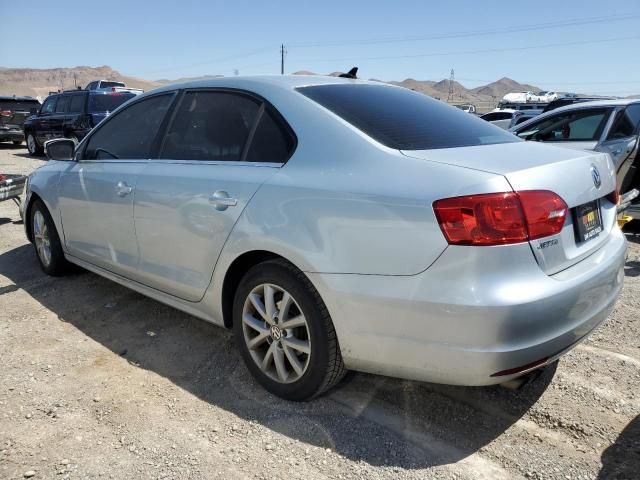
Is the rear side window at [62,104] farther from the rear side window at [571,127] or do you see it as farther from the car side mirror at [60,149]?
the rear side window at [571,127]

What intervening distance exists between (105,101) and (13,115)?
615 cm

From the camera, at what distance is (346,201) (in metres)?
2.25

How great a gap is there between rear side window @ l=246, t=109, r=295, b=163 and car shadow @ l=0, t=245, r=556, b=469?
1265mm

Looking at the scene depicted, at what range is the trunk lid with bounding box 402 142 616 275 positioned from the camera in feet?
6.82

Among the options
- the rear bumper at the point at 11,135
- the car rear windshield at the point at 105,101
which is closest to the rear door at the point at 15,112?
the rear bumper at the point at 11,135

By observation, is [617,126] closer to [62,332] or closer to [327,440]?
[327,440]

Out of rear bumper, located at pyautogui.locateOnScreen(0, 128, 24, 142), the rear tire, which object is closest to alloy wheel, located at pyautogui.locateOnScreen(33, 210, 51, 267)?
the rear tire

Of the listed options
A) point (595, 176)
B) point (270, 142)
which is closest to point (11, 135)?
point (270, 142)

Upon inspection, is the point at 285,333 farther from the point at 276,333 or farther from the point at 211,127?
the point at 211,127

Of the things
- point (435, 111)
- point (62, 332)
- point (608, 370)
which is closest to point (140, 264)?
Result: point (62, 332)

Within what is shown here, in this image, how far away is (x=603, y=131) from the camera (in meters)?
6.68

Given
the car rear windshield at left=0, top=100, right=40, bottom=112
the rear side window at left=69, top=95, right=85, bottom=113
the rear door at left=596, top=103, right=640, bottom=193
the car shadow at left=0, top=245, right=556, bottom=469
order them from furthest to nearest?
the car rear windshield at left=0, top=100, right=40, bottom=112 → the rear side window at left=69, top=95, right=85, bottom=113 → the rear door at left=596, top=103, right=640, bottom=193 → the car shadow at left=0, top=245, right=556, bottom=469

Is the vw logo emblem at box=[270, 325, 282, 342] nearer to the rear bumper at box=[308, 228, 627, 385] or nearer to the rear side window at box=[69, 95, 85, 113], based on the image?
the rear bumper at box=[308, 228, 627, 385]

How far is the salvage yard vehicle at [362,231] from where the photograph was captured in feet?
6.59
